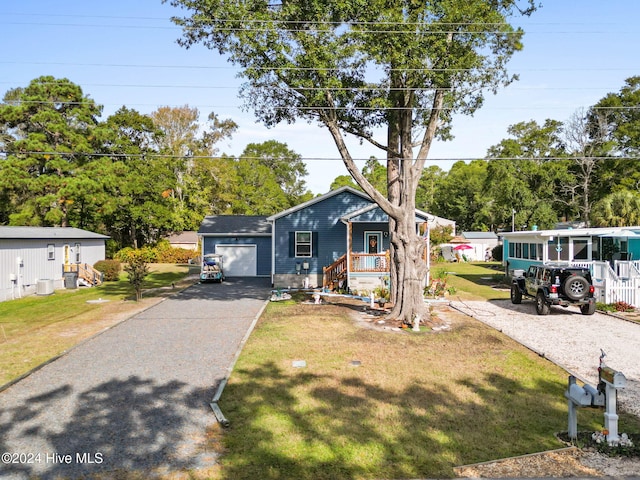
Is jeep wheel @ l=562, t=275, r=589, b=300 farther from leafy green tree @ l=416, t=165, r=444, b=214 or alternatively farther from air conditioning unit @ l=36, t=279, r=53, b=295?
leafy green tree @ l=416, t=165, r=444, b=214

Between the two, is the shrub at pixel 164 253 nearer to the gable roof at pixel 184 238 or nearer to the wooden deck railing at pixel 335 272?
the gable roof at pixel 184 238

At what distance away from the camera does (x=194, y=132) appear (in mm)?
54312

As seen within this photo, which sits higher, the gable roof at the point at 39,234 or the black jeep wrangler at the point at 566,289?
the gable roof at the point at 39,234

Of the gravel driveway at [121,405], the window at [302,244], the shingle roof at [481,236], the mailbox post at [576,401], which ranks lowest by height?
the gravel driveway at [121,405]

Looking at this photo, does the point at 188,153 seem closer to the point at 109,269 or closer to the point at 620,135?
the point at 109,269

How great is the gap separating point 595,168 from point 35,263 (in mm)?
50091

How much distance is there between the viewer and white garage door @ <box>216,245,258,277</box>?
3125 centimetres

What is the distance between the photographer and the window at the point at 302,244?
25906 millimetres

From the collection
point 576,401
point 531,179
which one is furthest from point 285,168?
point 576,401

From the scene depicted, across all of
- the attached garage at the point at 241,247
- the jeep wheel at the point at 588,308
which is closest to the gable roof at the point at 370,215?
the jeep wheel at the point at 588,308

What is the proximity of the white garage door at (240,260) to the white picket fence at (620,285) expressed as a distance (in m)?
20.5

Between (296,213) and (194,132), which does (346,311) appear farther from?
(194,132)

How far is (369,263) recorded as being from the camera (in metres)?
21.9

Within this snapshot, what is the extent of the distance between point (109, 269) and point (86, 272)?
5.25 feet
